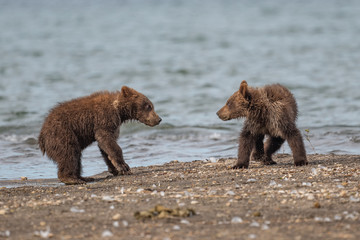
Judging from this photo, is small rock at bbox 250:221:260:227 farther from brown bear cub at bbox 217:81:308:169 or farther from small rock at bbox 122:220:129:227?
brown bear cub at bbox 217:81:308:169

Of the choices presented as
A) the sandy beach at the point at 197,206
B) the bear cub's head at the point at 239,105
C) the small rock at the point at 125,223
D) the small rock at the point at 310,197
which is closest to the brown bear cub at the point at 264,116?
the bear cub's head at the point at 239,105

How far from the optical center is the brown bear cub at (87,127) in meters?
9.49

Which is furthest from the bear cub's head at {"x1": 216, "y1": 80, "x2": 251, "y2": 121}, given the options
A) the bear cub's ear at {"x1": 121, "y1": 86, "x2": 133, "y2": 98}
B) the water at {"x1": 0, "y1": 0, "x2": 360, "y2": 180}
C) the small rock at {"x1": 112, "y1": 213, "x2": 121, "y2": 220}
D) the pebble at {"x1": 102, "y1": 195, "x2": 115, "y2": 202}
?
the small rock at {"x1": 112, "y1": 213, "x2": 121, "y2": 220}

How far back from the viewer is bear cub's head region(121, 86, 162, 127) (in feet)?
33.6

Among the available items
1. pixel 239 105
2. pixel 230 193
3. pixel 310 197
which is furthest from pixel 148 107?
pixel 310 197

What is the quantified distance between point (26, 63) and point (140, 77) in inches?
313

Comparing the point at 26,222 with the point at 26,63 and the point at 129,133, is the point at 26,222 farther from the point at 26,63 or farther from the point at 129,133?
the point at 26,63

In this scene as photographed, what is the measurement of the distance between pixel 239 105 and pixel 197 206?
Result: 338cm

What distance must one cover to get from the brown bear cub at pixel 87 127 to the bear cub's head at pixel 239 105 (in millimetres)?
1182

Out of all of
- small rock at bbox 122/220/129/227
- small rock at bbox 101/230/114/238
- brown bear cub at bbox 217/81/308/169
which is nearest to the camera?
small rock at bbox 101/230/114/238

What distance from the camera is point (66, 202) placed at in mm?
7199

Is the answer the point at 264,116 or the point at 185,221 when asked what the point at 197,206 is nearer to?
the point at 185,221

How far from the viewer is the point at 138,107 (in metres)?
10.3

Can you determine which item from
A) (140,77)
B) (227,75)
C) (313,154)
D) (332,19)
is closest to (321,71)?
(227,75)
